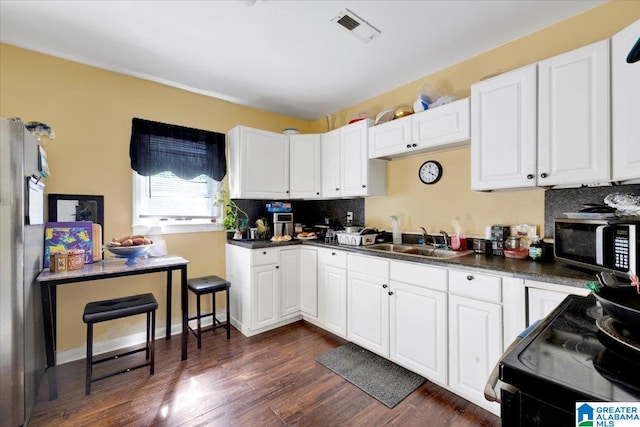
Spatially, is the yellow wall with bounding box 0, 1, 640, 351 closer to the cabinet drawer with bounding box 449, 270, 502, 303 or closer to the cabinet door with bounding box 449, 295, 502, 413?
the cabinet drawer with bounding box 449, 270, 502, 303

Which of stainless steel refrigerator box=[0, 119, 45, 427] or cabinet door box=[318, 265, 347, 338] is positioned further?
cabinet door box=[318, 265, 347, 338]

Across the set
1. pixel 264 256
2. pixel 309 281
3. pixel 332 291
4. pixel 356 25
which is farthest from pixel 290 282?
pixel 356 25

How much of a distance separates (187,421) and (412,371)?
1605 millimetres

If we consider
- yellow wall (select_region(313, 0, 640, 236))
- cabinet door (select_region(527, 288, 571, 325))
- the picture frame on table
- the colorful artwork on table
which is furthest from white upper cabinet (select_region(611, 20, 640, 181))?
the picture frame on table

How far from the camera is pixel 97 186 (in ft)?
8.31

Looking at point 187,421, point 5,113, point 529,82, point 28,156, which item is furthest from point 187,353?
point 529,82

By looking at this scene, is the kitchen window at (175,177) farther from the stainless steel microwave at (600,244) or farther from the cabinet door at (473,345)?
the stainless steel microwave at (600,244)

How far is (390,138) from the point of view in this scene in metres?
2.64

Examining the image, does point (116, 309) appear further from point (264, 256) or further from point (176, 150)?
point (176, 150)

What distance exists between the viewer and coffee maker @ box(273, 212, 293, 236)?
10.8 ft

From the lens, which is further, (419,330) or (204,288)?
(204,288)

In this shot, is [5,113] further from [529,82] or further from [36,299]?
[529,82]

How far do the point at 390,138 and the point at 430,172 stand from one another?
50 cm

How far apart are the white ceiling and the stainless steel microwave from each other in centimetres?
145
